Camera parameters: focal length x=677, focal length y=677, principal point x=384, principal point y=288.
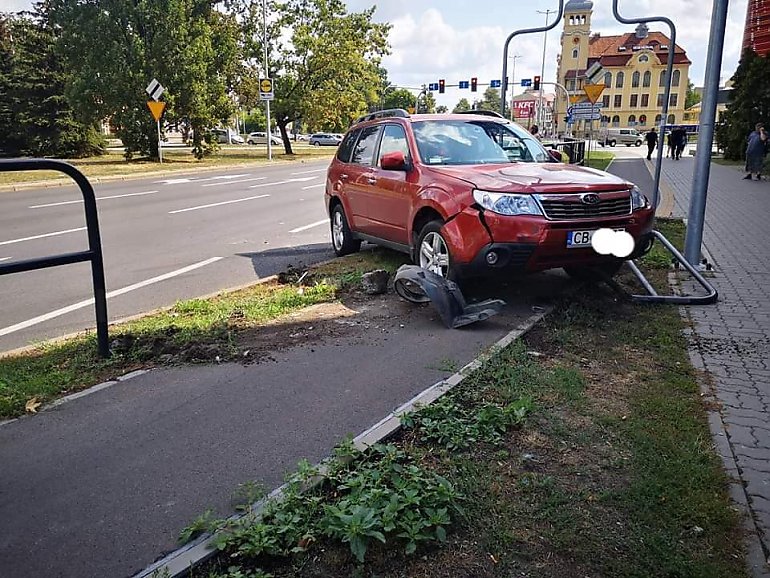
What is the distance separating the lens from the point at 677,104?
109m

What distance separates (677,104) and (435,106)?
39423 millimetres

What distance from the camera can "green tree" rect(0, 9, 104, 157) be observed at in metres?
35.2

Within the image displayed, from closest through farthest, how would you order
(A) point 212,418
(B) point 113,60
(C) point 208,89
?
(A) point 212,418 < (B) point 113,60 < (C) point 208,89

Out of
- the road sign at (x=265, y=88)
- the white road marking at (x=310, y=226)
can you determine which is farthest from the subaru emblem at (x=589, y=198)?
the road sign at (x=265, y=88)

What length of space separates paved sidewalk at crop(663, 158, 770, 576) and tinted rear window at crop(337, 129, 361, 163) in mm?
4817

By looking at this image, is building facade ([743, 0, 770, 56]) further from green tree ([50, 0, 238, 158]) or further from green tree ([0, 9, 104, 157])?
green tree ([0, 9, 104, 157])

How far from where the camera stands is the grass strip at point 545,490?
8.93 ft

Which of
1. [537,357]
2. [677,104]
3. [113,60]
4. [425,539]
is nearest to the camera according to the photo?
[425,539]

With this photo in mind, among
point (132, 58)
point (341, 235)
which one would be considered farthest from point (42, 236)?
point (132, 58)

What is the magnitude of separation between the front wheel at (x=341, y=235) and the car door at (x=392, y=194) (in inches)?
38.2

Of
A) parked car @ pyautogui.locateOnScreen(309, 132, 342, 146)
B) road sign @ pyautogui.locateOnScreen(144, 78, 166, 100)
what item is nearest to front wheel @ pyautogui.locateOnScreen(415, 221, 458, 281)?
road sign @ pyautogui.locateOnScreen(144, 78, 166, 100)

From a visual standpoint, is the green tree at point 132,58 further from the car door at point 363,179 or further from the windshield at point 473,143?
the windshield at point 473,143

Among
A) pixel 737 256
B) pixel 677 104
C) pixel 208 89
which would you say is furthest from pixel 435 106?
pixel 737 256

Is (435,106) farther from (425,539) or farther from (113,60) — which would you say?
→ (425,539)
